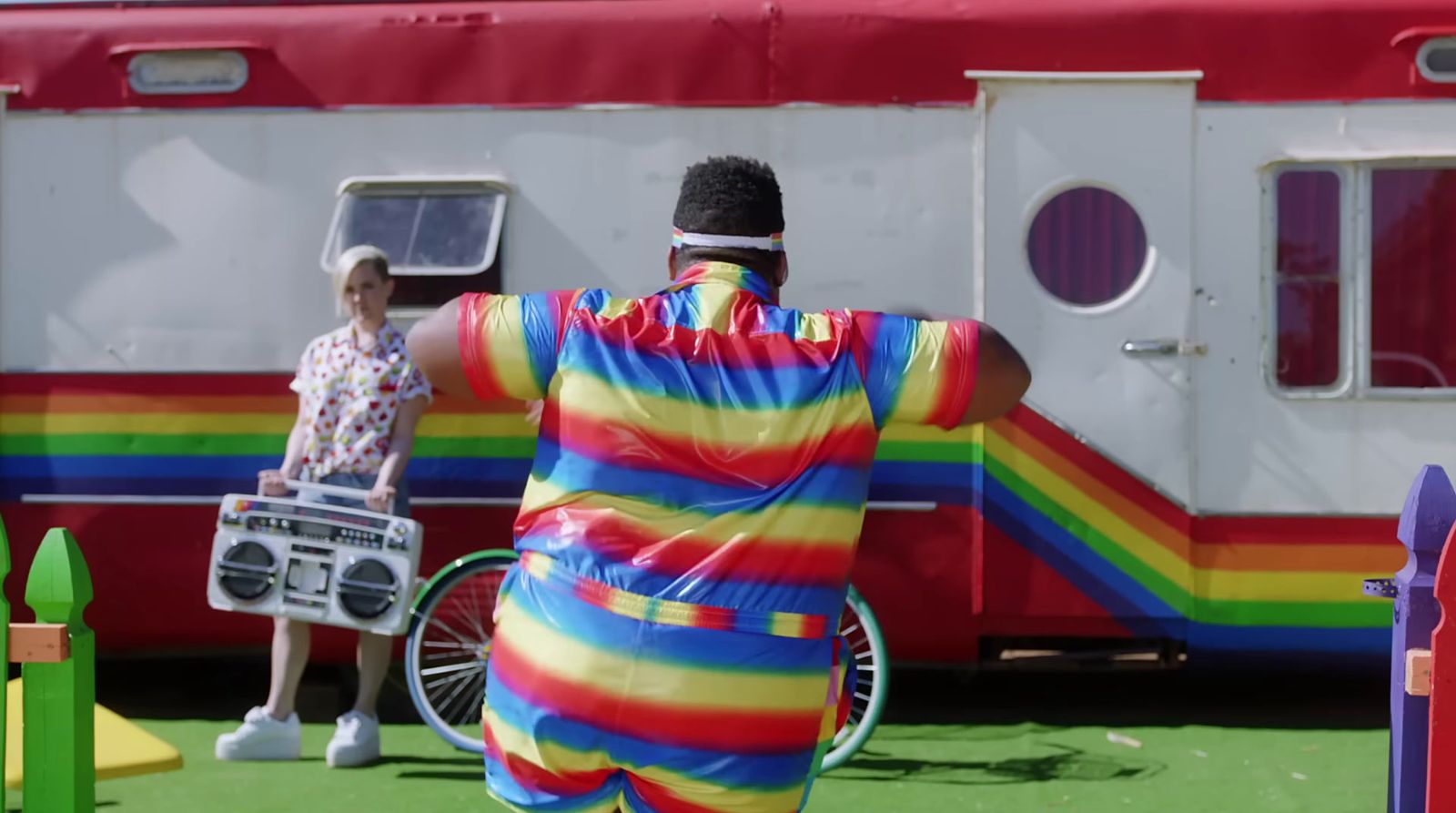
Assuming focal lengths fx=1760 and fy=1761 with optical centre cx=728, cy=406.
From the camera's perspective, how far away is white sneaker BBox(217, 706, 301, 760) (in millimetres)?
5664

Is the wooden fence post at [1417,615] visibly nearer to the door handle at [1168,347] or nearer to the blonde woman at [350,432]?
the door handle at [1168,347]

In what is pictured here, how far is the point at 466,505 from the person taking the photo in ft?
20.2

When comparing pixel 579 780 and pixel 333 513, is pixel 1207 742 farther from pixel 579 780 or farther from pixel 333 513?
pixel 579 780

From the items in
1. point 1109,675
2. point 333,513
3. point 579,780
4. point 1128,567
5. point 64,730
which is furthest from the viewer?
point 1109,675

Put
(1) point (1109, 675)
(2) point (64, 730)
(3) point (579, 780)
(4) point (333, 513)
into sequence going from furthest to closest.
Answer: (1) point (1109, 675) < (4) point (333, 513) < (2) point (64, 730) < (3) point (579, 780)

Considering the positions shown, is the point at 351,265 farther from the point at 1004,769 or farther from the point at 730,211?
the point at 730,211

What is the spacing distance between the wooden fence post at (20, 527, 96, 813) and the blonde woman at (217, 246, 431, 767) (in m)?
2.16

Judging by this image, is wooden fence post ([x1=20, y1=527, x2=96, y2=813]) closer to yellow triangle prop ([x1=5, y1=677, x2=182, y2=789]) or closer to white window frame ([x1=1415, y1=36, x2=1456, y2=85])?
yellow triangle prop ([x1=5, y1=677, x2=182, y2=789])

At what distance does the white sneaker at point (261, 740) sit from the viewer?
223 inches

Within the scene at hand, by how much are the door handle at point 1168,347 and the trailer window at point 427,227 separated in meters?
2.21

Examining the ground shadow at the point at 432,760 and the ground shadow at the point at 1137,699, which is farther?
the ground shadow at the point at 1137,699

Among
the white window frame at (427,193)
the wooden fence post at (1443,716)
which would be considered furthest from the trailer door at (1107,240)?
the wooden fence post at (1443,716)

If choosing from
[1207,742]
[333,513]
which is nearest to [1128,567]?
[1207,742]

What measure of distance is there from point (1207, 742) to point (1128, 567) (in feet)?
2.14
